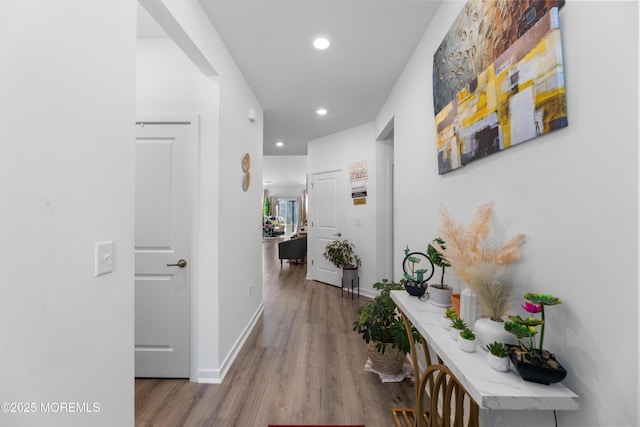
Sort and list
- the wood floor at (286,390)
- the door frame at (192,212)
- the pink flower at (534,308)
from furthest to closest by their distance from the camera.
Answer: the door frame at (192,212)
the wood floor at (286,390)
the pink flower at (534,308)

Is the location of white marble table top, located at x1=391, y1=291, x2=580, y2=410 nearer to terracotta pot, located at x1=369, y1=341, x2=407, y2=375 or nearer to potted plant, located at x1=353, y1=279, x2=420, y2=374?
potted plant, located at x1=353, y1=279, x2=420, y2=374

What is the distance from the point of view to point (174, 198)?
202 cm

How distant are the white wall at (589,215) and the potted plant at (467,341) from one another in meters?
0.22

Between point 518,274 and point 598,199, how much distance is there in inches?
15.7

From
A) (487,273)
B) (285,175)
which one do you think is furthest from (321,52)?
(285,175)

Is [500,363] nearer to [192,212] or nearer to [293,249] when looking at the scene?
[192,212]

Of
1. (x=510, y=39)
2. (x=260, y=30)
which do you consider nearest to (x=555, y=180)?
(x=510, y=39)

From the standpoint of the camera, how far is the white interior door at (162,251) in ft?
6.59

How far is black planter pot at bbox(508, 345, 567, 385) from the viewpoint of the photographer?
0.71m

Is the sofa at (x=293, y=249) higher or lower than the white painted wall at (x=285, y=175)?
lower

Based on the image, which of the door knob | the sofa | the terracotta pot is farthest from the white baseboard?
the sofa

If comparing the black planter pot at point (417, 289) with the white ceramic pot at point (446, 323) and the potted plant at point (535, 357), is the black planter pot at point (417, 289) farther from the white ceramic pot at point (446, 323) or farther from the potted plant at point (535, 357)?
the potted plant at point (535, 357)

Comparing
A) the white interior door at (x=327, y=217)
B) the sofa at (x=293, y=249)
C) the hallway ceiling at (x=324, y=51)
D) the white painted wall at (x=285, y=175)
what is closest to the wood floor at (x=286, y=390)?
the white interior door at (x=327, y=217)

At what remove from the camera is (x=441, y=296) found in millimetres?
1356
